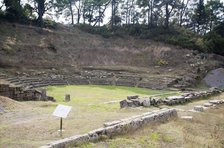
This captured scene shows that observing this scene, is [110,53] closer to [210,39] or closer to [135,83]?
[135,83]

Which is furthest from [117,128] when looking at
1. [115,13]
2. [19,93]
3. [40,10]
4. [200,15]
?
[115,13]

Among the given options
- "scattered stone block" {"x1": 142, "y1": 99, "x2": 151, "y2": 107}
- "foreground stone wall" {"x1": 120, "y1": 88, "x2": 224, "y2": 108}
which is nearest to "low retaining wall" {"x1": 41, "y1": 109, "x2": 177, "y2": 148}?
"scattered stone block" {"x1": 142, "y1": 99, "x2": 151, "y2": 107}

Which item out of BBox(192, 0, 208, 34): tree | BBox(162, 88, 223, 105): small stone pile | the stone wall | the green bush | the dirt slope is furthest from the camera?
BBox(192, 0, 208, 34): tree

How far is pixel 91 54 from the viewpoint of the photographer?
150 feet

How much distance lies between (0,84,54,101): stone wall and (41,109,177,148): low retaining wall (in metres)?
10.8

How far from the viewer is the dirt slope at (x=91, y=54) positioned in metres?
39.5

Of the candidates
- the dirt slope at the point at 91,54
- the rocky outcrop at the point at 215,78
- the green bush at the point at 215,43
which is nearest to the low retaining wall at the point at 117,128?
the dirt slope at the point at 91,54

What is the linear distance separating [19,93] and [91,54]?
23775 mm

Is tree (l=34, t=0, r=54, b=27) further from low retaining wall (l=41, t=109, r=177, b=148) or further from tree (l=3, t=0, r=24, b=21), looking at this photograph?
low retaining wall (l=41, t=109, r=177, b=148)

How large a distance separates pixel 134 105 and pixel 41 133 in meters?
8.13

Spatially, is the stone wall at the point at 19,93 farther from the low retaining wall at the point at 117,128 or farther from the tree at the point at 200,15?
the tree at the point at 200,15

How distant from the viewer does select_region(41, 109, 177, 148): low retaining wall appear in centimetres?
958

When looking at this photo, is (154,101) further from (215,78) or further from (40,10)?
(40,10)

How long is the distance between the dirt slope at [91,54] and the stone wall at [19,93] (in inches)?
519
